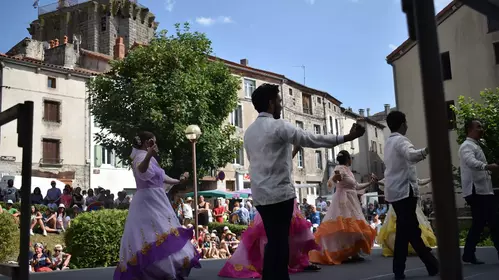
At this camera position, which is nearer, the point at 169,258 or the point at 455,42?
the point at 169,258

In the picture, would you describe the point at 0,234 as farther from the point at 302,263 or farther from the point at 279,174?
the point at 279,174

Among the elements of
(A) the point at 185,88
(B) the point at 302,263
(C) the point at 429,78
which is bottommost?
(B) the point at 302,263

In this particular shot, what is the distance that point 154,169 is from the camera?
19.9 feet

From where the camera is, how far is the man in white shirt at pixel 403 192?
18.2 feet

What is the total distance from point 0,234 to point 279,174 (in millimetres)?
10275

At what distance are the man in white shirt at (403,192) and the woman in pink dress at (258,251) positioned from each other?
1370 mm

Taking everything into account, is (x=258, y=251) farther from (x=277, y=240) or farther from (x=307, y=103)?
(x=307, y=103)

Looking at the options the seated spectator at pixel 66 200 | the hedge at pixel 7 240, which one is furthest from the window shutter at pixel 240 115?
the hedge at pixel 7 240

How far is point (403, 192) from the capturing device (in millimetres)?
5742

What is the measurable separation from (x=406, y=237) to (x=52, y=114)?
32.9m

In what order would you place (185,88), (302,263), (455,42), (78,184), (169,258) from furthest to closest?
(78,184) < (455,42) < (185,88) < (302,263) < (169,258)

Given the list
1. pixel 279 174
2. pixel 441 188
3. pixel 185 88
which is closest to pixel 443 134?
pixel 441 188

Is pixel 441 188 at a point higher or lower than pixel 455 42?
lower

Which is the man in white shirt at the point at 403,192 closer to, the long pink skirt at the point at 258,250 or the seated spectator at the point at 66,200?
the long pink skirt at the point at 258,250
